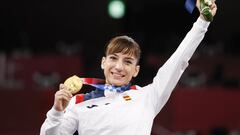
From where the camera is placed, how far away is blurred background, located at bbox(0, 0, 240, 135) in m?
6.61

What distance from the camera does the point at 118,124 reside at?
310 cm

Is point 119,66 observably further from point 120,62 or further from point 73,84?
point 73,84

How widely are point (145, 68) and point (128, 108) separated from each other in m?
3.24

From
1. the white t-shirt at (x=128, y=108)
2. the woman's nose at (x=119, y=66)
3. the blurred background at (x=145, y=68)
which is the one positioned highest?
the woman's nose at (x=119, y=66)

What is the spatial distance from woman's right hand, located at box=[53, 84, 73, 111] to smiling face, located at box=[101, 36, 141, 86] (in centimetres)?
31

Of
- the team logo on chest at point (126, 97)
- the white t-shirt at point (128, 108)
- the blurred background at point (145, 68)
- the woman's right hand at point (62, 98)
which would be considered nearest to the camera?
the woman's right hand at point (62, 98)

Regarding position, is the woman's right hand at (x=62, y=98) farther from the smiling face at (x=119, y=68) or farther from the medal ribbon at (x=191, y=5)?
the medal ribbon at (x=191, y=5)

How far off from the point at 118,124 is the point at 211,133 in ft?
11.9

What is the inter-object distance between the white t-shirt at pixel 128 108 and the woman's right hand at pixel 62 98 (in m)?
0.05

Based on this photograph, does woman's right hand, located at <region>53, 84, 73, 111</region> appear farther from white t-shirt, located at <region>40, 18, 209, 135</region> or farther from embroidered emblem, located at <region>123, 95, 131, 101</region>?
embroidered emblem, located at <region>123, 95, 131, 101</region>

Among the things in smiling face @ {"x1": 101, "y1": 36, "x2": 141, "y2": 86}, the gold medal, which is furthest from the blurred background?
the gold medal

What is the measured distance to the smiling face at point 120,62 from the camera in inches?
126

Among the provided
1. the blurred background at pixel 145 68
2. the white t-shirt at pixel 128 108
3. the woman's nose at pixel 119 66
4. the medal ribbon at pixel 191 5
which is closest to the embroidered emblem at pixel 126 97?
the white t-shirt at pixel 128 108

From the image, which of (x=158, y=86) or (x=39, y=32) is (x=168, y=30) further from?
(x=158, y=86)
